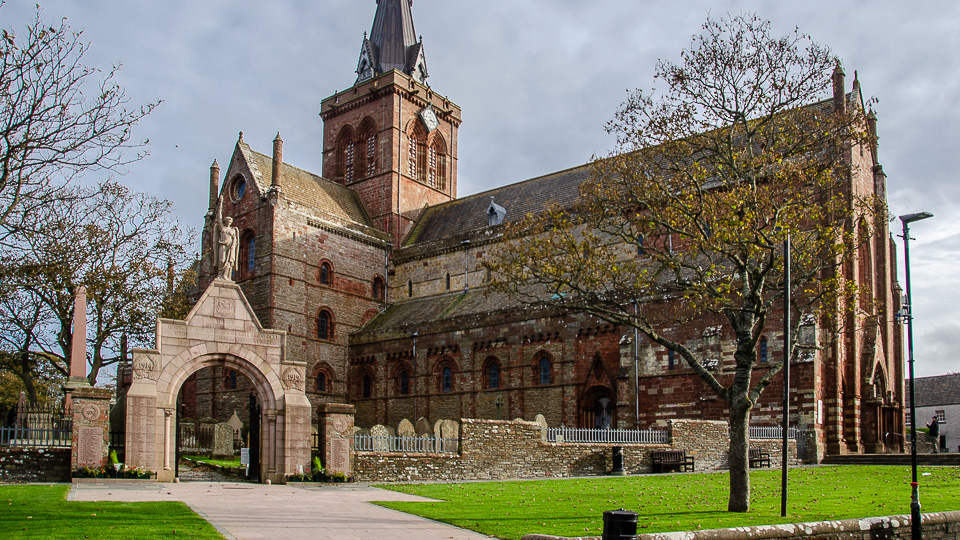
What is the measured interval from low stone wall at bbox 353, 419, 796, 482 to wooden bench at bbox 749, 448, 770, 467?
0.60 meters

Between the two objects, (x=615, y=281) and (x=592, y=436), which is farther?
(x=592, y=436)

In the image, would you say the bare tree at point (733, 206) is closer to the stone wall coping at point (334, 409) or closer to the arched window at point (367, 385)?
the stone wall coping at point (334, 409)

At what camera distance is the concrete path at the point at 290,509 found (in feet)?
41.4

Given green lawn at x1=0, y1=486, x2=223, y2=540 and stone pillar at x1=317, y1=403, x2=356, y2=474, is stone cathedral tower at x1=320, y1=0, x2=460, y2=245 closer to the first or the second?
stone pillar at x1=317, y1=403, x2=356, y2=474

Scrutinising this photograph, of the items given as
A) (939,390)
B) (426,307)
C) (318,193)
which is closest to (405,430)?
(426,307)

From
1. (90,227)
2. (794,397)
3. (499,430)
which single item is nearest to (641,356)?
(794,397)

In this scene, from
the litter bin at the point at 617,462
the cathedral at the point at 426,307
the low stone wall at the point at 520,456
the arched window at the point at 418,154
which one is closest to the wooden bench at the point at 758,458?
the low stone wall at the point at 520,456

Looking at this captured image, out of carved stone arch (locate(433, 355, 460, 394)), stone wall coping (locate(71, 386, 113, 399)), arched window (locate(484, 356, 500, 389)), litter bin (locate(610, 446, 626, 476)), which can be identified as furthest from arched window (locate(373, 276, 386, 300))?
stone wall coping (locate(71, 386, 113, 399))

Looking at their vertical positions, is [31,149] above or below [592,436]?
above

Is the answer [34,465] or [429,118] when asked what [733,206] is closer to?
[34,465]

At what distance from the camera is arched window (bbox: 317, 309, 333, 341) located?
46469mm

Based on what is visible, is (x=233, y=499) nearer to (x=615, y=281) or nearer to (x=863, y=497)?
(x=615, y=281)

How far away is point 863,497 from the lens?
18578 millimetres

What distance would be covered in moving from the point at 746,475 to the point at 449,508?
548 centimetres
